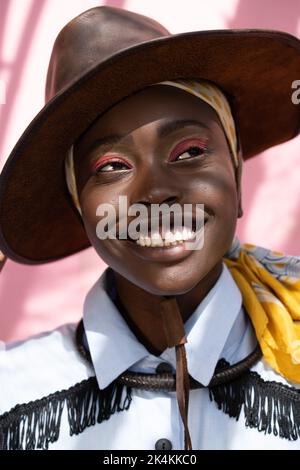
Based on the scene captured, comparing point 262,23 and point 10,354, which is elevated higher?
point 262,23

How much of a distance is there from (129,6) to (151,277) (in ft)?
3.93

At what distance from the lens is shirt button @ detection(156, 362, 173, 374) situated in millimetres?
1376

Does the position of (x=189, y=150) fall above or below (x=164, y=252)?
above

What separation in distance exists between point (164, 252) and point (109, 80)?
33 cm

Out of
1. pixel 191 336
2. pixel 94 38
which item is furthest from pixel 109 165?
pixel 191 336

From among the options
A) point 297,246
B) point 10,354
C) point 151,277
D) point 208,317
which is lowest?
point 297,246

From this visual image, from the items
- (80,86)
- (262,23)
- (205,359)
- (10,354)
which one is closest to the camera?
(80,86)

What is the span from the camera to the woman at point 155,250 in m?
1.26

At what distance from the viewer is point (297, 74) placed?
141 cm

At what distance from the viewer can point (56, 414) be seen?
1.37 metres

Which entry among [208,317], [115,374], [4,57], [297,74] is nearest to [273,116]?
[297,74]

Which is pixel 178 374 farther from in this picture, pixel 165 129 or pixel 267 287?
pixel 165 129

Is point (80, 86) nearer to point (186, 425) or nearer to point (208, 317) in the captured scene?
point (208, 317)

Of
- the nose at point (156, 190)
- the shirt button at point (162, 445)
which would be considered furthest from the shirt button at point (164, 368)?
the nose at point (156, 190)
